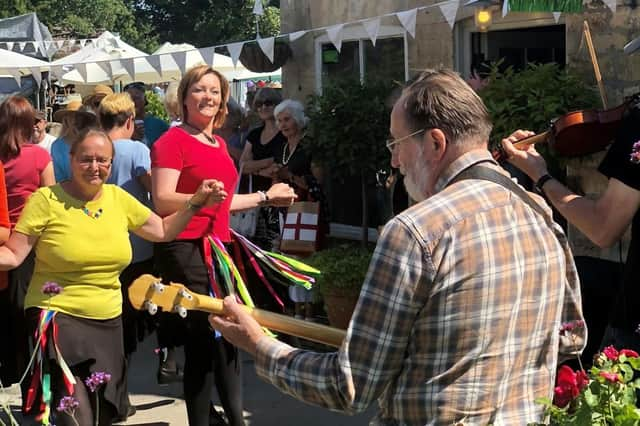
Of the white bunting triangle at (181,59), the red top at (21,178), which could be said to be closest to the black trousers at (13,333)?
the red top at (21,178)

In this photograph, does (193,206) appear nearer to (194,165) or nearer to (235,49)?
(194,165)

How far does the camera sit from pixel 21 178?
5.77 metres

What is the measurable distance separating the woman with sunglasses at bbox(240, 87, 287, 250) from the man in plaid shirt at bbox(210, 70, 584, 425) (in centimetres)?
529

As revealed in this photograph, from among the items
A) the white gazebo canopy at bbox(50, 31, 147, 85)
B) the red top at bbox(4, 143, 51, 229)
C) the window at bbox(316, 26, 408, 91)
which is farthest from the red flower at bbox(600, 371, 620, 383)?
the white gazebo canopy at bbox(50, 31, 147, 85)

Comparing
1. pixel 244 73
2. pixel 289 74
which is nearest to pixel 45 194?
pixel 289 74

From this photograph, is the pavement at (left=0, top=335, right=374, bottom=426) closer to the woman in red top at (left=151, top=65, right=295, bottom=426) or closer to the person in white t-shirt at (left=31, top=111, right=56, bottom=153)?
the woman in red top at (left=151, top=65, right=295, bottom=426)

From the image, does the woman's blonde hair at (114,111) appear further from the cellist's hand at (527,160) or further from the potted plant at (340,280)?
the cellist's hand at (527,160)

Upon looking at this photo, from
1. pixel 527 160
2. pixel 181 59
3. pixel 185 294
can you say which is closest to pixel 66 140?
pixel 527 160

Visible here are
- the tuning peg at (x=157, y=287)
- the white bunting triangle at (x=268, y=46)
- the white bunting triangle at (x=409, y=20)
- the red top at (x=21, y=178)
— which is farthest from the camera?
the white bunting triangle at (x=268, y=46)

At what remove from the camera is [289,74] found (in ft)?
31.7

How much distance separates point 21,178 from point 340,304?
7.61ft

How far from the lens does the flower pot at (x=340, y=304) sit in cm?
685

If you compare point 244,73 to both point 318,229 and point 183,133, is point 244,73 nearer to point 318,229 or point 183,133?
point 318,229

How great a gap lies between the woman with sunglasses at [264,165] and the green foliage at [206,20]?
39671 millimetres
